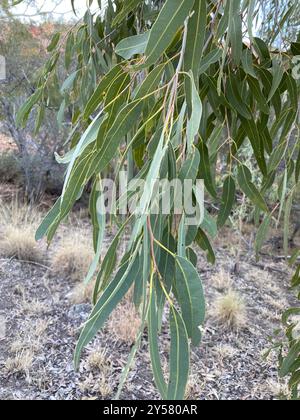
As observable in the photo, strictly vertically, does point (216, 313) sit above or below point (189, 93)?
below

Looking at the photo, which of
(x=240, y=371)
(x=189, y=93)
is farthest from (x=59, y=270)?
(x=189, y=93)

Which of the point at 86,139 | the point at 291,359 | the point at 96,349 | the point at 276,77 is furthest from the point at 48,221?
the point at 96,349

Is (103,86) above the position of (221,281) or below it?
above

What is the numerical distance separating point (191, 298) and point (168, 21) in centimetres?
29

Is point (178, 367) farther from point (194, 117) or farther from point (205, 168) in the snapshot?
point (205, 168)

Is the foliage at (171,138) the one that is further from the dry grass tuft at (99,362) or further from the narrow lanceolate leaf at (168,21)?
the dry grass tuft at (99,362)

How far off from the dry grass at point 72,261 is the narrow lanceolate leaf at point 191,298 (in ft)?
8.34

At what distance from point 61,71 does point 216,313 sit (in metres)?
2.87

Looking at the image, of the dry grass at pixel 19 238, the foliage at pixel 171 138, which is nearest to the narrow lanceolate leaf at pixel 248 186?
the foliage at pixel 171 138

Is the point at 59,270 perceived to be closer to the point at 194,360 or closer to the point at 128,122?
the point at 194,360

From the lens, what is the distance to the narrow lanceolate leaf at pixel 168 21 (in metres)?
0.47

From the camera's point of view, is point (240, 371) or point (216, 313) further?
point (216, 313)

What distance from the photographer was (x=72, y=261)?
3045 millimetres

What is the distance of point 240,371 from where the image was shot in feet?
7.52
